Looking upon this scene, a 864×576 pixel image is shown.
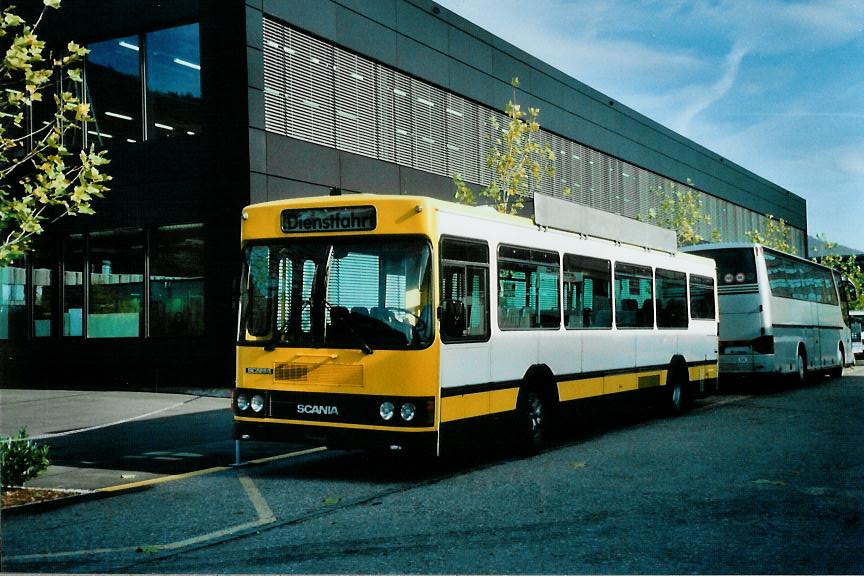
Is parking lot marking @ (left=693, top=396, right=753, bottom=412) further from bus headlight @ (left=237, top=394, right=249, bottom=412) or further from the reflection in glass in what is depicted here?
the reflection in glass

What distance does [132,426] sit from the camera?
15.0 meters

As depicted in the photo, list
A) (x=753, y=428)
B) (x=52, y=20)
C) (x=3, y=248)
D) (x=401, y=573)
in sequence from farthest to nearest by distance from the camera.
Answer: (x=52, y=20) → (x=753, y=428) → (x=3, y=248) → (x=401, y=573)

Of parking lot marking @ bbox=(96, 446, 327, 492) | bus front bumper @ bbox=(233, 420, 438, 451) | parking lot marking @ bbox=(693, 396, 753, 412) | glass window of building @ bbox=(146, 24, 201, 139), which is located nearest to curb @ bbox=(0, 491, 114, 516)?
parking lot marking @ bbox=(96, 446, 327, 492)

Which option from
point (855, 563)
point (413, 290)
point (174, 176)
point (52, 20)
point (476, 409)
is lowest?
point (855, 563)

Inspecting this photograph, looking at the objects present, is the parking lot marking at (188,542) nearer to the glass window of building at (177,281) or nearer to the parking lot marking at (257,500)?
the parking lot marking at (257,500)

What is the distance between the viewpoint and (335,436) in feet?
30.0

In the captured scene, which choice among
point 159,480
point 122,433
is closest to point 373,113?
point 122,433

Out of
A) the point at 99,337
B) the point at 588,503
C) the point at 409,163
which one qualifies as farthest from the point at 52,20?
the point at 588,503

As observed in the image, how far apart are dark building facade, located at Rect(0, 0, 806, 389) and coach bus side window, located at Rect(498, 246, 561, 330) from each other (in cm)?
987

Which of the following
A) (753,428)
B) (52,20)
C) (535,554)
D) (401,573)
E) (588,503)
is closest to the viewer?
(401,573)

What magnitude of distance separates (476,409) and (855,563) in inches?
179

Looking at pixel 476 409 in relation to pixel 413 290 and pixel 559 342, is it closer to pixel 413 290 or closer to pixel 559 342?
pixel 413 290

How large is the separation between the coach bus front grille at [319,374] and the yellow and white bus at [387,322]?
0.01m

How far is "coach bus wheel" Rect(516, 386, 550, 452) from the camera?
1075cm
